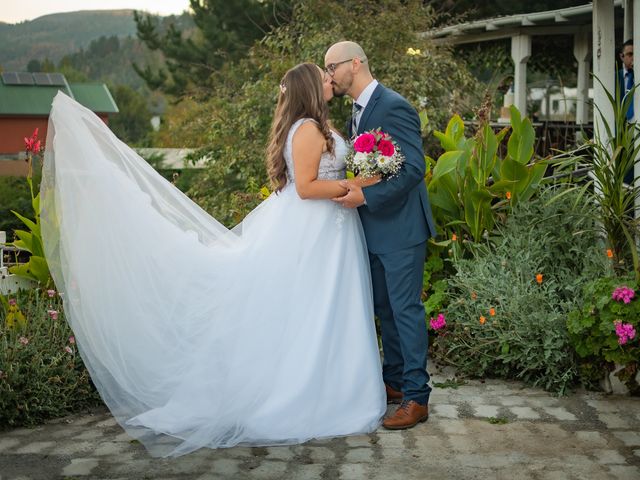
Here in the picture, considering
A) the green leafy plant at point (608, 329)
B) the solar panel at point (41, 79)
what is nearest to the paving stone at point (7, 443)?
the green leafy plant at point (608, 329)

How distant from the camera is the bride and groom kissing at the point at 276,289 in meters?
4.47

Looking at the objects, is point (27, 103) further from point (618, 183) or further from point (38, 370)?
point (618, 183)

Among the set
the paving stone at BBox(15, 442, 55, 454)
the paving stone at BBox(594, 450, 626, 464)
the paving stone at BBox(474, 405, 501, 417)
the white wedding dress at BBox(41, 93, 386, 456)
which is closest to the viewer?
the paving stone at BBox(594, 450, 626, 464)

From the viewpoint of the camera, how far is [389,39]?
14.0 meters

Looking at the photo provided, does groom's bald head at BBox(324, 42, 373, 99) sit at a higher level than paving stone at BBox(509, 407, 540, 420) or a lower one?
higher

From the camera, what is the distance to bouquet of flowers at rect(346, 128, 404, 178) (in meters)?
4.38

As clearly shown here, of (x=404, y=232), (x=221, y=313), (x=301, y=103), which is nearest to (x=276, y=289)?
(x=221, y=313)

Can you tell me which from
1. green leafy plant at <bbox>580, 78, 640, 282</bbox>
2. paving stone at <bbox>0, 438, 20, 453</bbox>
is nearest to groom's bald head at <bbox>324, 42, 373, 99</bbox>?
green leafy plant at <bbox>580, 78, 640, 282</bbox>

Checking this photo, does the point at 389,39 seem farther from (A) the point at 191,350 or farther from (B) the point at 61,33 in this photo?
(B) the point at 61,33

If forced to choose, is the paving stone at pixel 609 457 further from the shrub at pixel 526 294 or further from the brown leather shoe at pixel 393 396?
the brown leather shoe at pixel 393 396

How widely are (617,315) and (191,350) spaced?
2373mm

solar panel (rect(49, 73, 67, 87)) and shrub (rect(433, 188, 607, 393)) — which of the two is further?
solar panel (rect(49, 73, 67, 87))

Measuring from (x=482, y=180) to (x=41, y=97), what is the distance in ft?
76.8

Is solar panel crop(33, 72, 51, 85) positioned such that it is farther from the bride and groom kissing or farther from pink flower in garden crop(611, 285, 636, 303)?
pink flower in garden crop(611, 285, 636, 303)
